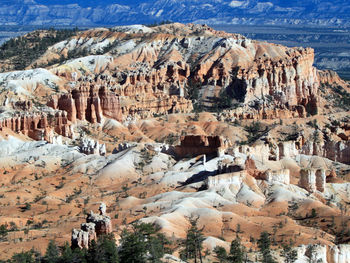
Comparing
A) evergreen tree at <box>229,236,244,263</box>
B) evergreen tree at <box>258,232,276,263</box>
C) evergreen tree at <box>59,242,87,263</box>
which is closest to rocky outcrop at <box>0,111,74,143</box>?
evergreen tree at <box>258,232,276,263</box>

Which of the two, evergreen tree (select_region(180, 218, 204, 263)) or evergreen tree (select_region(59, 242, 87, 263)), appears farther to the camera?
evergreen tree (select_region(180, 218, 204, 263))

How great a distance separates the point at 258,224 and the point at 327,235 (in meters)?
6.01

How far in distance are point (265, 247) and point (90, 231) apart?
1286 centimetres

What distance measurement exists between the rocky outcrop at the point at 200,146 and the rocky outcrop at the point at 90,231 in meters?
35.0

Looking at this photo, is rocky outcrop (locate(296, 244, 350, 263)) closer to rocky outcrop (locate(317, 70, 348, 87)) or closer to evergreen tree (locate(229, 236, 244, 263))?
evergreen tree (locate(229, 236, 244, 263))

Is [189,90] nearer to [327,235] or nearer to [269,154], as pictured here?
[269,154]

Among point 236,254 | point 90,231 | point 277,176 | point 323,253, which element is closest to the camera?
point 236,254

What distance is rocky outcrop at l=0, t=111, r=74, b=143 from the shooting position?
113131 mm

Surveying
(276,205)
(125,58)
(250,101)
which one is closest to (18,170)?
(276,205)

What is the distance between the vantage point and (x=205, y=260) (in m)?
57.6

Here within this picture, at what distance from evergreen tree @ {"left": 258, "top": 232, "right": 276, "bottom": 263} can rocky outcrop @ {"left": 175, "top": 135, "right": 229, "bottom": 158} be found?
30.3 meters

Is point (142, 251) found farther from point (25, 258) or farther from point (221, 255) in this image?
point (25, 258)

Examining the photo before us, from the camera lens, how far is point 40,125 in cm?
11675

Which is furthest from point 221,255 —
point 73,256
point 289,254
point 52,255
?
point 52,255
